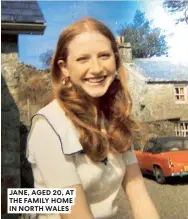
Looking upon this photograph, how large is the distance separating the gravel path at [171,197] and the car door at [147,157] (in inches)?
1.5

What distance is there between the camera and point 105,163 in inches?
20.8

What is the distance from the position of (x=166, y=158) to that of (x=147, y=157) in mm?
58

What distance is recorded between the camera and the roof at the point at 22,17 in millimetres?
1037

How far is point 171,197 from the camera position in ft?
3.61

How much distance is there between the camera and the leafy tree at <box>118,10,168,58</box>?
1.06 m

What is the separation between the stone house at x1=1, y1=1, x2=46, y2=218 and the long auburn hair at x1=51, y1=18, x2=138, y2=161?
49 cm

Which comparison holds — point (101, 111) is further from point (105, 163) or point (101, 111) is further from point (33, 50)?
point (33, 50)

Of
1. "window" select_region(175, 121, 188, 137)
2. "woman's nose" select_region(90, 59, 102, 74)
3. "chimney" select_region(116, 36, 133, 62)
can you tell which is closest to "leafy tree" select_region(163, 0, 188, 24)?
"chimney" select_region(116, 36, 133, 62)

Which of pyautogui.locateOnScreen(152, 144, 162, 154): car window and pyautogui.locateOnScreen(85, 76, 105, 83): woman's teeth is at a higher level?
pyautogui.locateOnScreen(85, 76, 105, 83): woman's teeth

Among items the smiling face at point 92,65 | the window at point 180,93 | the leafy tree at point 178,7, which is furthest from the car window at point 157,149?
the smiling face at point 92,65

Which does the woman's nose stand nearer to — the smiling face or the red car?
the smiling face

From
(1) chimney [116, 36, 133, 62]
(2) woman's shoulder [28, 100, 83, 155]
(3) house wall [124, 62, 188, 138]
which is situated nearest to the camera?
(2) woman's shoulder [28, 100, 83, 155]

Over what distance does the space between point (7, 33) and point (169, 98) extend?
50 centimetres

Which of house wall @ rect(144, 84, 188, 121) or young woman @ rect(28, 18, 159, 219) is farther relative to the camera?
house wall @ rect(144, 84, 188, 121)
